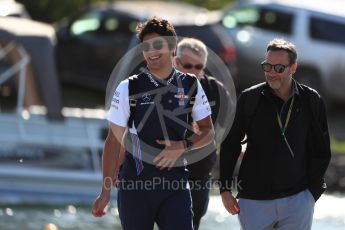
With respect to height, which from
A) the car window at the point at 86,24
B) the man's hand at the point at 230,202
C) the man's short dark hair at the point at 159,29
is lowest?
the car window at the point at 86,24

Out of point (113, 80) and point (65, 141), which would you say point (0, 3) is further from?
point (113, 80)

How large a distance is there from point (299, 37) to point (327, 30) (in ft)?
1.97

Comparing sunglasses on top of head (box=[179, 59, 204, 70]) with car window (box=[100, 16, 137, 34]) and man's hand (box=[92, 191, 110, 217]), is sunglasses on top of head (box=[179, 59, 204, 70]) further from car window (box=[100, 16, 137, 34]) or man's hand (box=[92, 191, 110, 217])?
car window (box=[100, 16, 137, 34])

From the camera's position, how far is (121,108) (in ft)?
18.5

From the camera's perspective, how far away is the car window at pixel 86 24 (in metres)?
18.5

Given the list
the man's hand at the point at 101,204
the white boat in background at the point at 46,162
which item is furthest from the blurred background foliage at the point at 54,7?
the man's hand at the point at 101,204

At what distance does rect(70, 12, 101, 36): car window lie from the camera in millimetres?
18516

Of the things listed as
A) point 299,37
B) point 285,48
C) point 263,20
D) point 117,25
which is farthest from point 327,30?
point 285,48

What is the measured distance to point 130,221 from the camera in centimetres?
569

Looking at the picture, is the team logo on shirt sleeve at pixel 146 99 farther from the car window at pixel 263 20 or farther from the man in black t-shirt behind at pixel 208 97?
the car window at pixel 263 20

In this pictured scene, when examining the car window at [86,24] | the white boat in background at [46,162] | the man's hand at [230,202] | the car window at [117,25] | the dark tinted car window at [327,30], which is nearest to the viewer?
the man's hand at [230,202]

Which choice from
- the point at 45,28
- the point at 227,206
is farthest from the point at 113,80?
the point at 45,28

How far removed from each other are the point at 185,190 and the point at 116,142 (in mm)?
485

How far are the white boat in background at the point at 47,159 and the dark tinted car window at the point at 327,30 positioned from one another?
7045 millimetres
